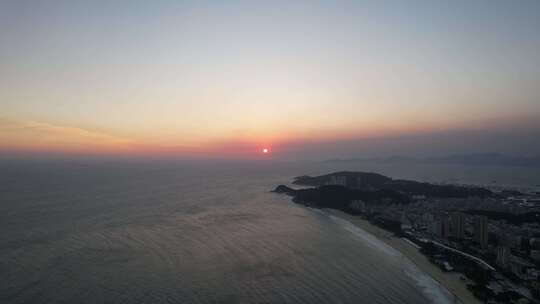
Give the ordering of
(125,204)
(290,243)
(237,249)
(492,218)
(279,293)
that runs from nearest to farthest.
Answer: (279,293) → (237,249) → (290,243) → (492,218) → (125,204)

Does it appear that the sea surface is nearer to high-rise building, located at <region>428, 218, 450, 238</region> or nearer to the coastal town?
the coastal town

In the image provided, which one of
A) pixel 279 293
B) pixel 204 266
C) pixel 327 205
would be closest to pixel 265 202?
pixel 327 205

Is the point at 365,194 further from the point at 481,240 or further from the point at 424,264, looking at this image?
the point at 424,264

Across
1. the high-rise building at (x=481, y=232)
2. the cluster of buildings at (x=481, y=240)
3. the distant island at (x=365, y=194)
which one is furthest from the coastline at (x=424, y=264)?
the distant island at (x=365, y=194)

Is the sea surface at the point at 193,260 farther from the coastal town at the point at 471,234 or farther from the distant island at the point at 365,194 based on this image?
the distant island at the point at 365,194

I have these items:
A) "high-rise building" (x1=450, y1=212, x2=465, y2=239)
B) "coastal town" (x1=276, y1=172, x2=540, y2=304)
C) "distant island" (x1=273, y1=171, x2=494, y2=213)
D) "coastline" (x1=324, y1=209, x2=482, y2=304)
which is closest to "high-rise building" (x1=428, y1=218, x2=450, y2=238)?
"coastal town" (x1=276, y1=172, x2=540, y2=304)

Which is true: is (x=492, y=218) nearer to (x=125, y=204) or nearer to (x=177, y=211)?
(x=177, y=211)
